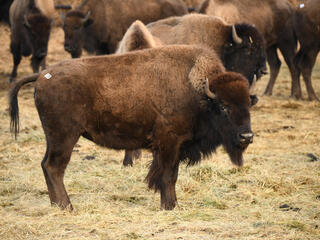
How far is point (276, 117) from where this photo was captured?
10344 millimetres

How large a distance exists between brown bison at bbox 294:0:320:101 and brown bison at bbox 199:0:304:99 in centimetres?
28

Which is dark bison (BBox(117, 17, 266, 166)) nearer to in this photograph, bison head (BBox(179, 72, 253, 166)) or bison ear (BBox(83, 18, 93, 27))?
bison head (BBox(179, 72, 253, 166))

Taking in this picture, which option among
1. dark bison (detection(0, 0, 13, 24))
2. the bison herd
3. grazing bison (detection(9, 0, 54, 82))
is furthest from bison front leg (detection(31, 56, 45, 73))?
the bison herd

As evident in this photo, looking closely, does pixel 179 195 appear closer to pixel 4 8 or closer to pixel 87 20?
pixel 87 20

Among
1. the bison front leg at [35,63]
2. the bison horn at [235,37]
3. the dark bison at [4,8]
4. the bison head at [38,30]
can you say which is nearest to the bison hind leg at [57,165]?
the bison horn at [235,37]

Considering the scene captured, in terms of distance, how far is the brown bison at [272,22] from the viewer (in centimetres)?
1209

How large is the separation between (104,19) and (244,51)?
4625mm

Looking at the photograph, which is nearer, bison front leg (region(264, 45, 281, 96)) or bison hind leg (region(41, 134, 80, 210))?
bison hind leg (region(41, 134, 80, 210))


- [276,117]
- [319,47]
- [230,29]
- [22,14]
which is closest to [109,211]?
[230,29]

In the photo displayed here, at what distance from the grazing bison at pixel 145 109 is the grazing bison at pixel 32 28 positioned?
7.49m

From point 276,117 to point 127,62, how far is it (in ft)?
17.3

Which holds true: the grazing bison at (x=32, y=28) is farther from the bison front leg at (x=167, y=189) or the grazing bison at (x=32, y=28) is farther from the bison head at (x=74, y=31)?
the bison front leg at (x=167, y=189)

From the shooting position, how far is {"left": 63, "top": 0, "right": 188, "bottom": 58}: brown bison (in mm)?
12398

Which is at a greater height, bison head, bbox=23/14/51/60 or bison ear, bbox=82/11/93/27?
bison ear, bbox=82/11/93/27
